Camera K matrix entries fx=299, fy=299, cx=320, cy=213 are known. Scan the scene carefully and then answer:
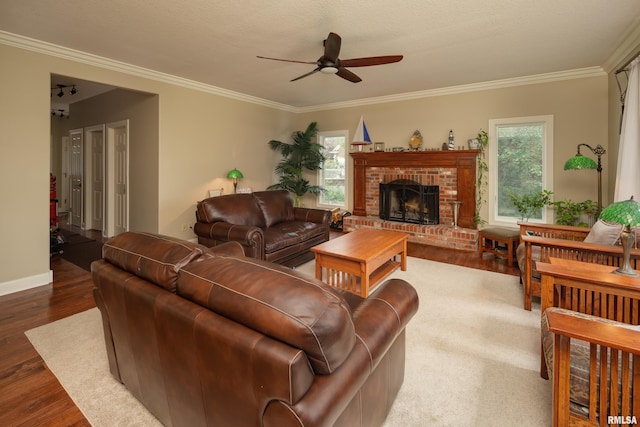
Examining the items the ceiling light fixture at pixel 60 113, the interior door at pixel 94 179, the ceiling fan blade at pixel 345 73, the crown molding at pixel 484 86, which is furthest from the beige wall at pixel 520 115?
the ceiling light fixture at pixel 60 113

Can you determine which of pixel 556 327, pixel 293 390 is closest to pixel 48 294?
pixel 293 390

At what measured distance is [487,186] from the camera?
4.96 meters

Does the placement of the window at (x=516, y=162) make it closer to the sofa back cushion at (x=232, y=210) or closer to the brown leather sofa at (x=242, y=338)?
the sofa back cushion at (x=232, y=210)

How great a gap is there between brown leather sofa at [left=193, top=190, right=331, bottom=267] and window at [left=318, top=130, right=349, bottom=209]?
2043 millimetres

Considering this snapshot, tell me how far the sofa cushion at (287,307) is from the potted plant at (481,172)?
15.9ft

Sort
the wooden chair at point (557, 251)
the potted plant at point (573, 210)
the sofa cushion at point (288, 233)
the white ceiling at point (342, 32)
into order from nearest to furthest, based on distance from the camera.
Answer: the wooden chair at point (557, 251)
the white ceiling at point (342, 32)
the sofa cushion at point (288, 233)
the potted plant at point (573, 210)

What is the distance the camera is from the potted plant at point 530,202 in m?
4.39

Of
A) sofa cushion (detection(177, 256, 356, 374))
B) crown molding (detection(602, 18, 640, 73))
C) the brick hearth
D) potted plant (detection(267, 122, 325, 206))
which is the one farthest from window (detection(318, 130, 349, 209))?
sofa cushion (detection(177, 256, 356, 374))

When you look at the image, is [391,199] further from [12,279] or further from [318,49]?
[12,279]

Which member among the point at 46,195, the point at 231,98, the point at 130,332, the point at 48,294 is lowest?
the point at 48,294

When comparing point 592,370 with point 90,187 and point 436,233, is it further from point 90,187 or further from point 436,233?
point 90,187

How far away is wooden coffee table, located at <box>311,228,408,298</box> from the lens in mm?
2830

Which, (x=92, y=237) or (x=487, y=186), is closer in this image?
(x=487, y=186)

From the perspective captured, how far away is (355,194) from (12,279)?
17.0ft
